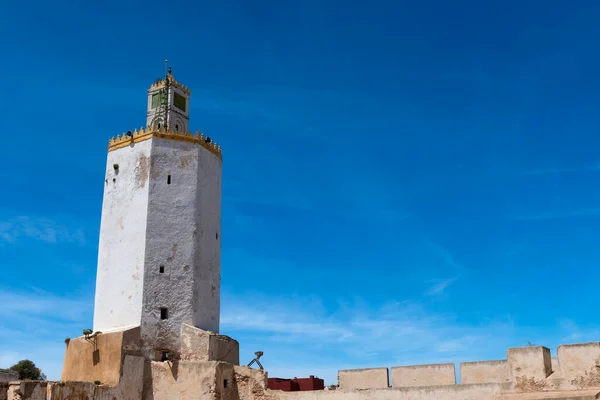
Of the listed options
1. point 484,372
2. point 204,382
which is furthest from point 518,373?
point 204,382

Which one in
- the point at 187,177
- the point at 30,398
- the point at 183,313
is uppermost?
the point at 187,177

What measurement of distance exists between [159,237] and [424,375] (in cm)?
1036

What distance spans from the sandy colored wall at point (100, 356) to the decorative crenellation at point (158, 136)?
7.14 metres

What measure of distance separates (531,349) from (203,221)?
12801 mm

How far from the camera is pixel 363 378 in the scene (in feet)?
64.5

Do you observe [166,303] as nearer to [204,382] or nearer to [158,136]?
[204,382]

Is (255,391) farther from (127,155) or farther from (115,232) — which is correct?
(127,155)

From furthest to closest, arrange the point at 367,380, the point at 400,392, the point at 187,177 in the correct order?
the point at 187,177 → the point at 367,380 → the point at 400,392

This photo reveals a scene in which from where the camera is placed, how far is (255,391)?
2130 cm

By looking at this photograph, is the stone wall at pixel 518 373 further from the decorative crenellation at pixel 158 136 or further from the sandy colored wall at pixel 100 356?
the decorative crenellation at pixel 158 136

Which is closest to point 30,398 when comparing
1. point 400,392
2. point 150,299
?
point 150,299

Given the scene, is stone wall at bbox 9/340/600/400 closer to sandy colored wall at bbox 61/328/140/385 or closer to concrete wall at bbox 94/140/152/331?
sandy colored wall at bbox 61/328/140/385

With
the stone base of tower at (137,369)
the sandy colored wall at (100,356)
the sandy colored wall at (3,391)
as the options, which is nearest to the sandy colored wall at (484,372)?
the stone base of tower at (137,369)

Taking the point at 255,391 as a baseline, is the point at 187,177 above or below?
above
